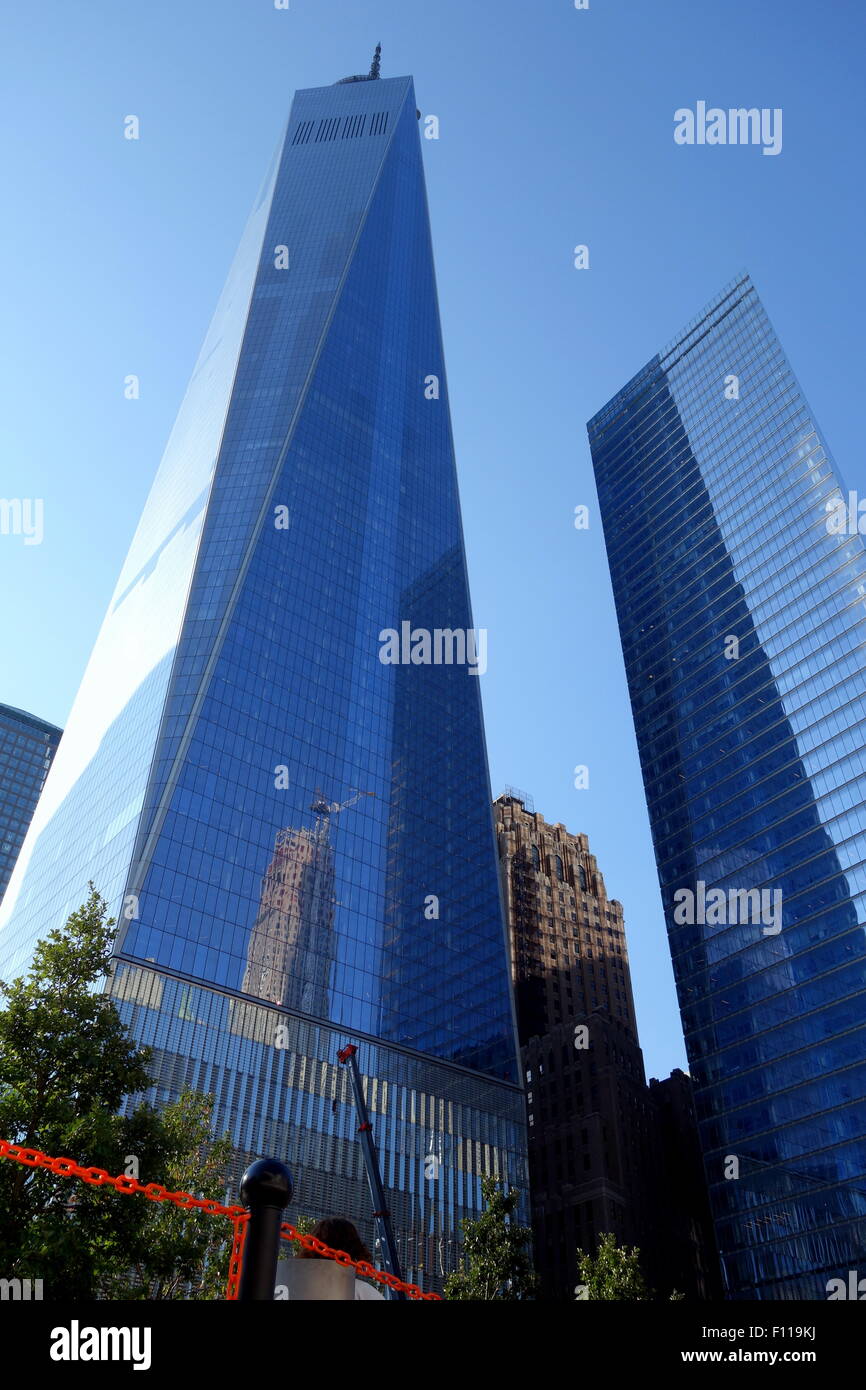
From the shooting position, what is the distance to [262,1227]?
460cm

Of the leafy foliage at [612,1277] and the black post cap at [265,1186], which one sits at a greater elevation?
the leafy foliage at [612,1277]

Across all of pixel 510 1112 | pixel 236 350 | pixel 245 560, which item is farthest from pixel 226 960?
pixel 236 350

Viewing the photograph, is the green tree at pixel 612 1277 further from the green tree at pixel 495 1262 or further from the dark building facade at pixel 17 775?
the dark building facade at pixel 17 775

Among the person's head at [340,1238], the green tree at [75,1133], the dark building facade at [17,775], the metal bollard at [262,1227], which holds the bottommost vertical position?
the metal bollard at [262,1227]

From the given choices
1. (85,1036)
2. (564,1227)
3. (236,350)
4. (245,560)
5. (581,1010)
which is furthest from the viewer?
(581,1010)

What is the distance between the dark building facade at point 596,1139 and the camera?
363 feet

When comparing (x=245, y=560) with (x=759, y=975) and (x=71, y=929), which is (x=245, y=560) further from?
(x=71, y=929)

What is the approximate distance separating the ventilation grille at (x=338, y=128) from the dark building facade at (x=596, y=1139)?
132m

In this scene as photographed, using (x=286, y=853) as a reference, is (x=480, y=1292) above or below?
below

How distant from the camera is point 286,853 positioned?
8512cm

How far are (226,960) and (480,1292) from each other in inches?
1768

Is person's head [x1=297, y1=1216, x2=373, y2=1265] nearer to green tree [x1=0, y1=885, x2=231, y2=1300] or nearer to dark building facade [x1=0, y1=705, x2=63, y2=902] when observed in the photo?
green tree [x1=0, y1=885, x2=231, y2=1300]

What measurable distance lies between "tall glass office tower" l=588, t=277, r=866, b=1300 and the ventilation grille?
75144mm

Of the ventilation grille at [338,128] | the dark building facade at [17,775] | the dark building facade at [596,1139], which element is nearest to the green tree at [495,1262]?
the dark building facade at [596,1139]
